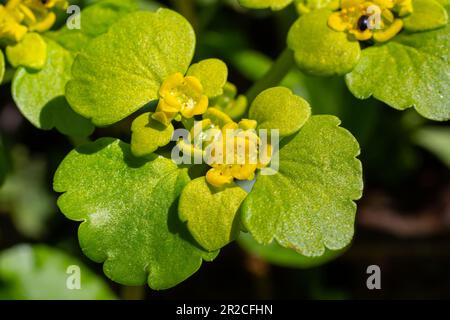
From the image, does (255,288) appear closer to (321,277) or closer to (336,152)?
A: (321,277)

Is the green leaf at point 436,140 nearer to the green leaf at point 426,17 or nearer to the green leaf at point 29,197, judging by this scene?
the green leaf at point 426,17

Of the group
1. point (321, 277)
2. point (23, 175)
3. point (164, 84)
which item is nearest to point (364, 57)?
point (164, 84)

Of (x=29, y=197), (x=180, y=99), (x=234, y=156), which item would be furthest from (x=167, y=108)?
(x=29, y=197)

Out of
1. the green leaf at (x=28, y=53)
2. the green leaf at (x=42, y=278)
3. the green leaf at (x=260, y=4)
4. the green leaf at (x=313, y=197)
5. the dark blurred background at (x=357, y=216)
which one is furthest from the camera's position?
the dark blurred background at (x=357, y=216)

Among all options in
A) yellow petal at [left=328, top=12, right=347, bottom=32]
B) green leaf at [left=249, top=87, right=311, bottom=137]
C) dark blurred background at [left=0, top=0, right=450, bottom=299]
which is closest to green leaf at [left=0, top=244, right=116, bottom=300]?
dark blurred background at [left=0, top=0, right=450, bottom=299]

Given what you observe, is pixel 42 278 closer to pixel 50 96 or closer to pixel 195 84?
pixel 50 96

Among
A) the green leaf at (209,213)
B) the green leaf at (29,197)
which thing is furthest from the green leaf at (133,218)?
the green leaf at (29,197)
